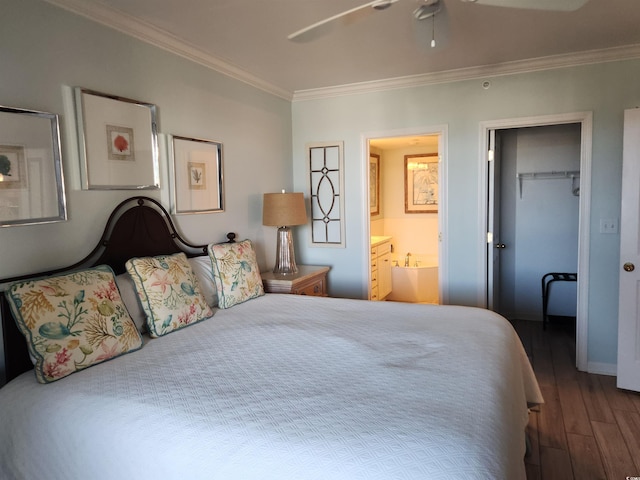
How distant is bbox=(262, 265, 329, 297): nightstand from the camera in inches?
135

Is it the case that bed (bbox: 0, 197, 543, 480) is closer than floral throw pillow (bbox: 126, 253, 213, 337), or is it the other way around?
bed (bbox: 0, 197, 543, 480)

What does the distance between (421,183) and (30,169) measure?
17.1ft

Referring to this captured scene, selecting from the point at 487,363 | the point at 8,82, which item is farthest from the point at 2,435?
the point at 487,363

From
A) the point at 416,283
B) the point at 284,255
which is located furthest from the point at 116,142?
the point at 416,283

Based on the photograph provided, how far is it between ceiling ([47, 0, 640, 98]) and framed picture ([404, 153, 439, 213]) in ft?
8.65

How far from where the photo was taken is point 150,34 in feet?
8.73

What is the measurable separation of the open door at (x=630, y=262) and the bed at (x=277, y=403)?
50.2 inches

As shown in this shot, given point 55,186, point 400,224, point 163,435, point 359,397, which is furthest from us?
point 400,224

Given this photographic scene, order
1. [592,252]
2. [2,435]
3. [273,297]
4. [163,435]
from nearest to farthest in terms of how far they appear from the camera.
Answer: [163,435] < [2,435] < [273,297] < [592,252]

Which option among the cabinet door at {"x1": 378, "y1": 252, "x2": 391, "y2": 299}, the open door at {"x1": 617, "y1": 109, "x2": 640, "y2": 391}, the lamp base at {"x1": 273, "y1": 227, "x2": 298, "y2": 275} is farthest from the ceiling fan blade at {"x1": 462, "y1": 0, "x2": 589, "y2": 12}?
the cabinet door at {"x1": 378, "y1": 252, "x2": 391, "y2": 299}

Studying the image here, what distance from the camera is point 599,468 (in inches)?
89.5

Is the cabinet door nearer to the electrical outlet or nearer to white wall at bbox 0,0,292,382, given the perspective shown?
white wall at bbox 0,0,292,382

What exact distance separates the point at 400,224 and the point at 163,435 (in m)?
5.48

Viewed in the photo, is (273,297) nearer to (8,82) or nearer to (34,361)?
(34,361)
